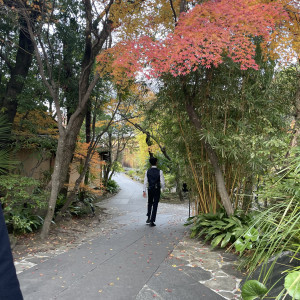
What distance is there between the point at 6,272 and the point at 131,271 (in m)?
2.86

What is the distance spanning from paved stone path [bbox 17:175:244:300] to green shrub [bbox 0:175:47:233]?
947 mm

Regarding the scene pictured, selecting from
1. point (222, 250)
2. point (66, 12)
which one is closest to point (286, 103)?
point (222, 250)

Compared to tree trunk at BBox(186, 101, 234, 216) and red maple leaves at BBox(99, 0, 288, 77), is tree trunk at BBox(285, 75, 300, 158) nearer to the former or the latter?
red maple leaves at BBox(99, 0, 288, 77)

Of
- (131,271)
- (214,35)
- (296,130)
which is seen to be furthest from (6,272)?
(296,130)

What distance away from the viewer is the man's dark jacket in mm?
854

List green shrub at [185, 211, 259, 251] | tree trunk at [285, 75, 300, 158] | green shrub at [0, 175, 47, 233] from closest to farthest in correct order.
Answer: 1. tree trunk at [285, 75, 300, 158]
2. green shrub at [185, 211, 259, 251]
3. green shrub at [0, 175, 47, 233]

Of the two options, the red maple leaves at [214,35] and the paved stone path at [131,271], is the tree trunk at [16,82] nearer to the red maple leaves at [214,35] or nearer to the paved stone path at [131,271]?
the red maple leaves at [214,35]

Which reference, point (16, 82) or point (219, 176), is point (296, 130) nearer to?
point (219, 176)

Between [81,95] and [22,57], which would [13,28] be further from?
[81,95]

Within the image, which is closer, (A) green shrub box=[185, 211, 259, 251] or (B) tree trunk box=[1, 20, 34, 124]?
(A) green shrub box=[185, 211, 259, 251]

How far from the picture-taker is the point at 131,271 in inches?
137

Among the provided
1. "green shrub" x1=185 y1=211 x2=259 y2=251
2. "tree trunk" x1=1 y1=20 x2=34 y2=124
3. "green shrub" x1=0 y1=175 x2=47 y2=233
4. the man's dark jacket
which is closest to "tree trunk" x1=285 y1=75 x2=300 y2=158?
"green shrub" x1=185 y1=211 x2=259 y2=251

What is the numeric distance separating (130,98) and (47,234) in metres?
4.42

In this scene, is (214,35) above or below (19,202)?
above
